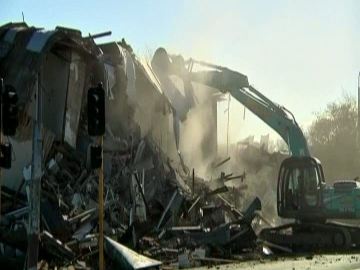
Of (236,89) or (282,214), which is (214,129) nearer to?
(236,89)

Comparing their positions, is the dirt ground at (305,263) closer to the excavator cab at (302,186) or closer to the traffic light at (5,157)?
the excavator cab at (302,186)

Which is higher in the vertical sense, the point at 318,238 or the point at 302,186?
the point at 302,186

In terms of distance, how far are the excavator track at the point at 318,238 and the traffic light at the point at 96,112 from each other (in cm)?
1394

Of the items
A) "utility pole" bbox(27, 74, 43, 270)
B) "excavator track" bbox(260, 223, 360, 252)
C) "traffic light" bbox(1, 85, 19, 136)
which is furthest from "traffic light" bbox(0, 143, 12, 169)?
"excavator track" bbox(260, 223, 360, 252)

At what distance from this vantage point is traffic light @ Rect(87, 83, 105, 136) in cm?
1467

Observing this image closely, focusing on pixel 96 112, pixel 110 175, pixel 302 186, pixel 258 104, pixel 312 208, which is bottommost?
pixel 312 208

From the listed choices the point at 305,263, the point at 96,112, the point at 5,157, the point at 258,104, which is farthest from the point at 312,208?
the point at 5,157

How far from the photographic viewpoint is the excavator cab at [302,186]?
27.3 metres

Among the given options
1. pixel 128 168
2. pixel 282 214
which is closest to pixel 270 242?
pixel 282 214

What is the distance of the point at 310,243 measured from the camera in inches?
1058

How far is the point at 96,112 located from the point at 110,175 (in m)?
13.3

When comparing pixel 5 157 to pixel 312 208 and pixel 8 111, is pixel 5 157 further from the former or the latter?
pixel 312 208

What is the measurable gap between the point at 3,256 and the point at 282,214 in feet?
40.4

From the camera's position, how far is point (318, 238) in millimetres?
26859
